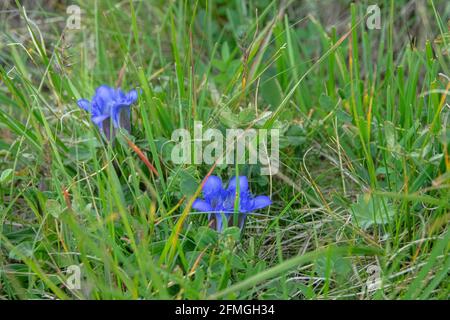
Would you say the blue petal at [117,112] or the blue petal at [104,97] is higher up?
the blue petal at [104,97]

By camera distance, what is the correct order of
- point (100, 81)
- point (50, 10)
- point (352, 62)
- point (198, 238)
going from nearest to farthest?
1. point (198, 238)
2. point (352, 62)
3. point (100, 81)
4. point (50, 10)

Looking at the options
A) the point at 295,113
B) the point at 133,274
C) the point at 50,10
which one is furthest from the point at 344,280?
the point at 50,10

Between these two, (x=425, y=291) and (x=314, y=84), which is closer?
(x=425, y=291)

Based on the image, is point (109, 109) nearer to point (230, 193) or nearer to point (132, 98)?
point (132, 98)

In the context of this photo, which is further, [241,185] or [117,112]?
[117,112]

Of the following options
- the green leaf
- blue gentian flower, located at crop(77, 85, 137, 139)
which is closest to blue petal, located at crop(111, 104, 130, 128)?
blue gentian flower, located at crop(77, 85, 137, 139)

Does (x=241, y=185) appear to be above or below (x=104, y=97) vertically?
below

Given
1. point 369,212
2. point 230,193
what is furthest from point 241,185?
point 369,212

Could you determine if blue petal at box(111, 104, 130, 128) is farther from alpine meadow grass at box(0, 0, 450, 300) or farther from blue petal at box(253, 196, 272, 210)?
blue petal at box(253, 196, 272, 210)

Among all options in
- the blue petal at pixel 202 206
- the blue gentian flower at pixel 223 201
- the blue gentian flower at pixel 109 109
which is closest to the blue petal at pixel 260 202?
the blue gentian flower at pixel 223 201

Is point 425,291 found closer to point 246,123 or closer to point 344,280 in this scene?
point 344,280

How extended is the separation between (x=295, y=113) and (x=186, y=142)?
0.55 metres

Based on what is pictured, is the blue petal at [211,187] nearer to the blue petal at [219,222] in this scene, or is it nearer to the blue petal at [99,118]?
the blue petal at [219,222]
